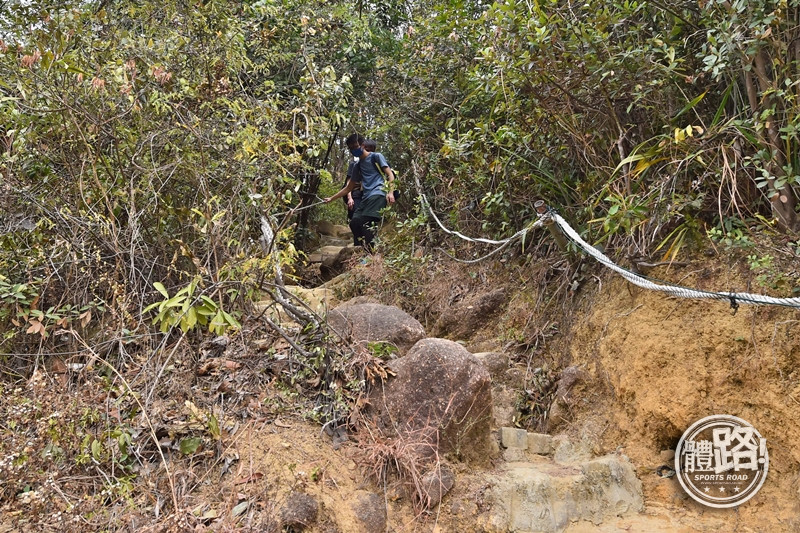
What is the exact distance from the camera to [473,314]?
5738mm

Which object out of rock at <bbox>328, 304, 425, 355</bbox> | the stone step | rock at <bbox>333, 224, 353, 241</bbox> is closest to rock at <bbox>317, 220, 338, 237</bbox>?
rock at <bbox>333, 224, 353, 241</bbox>

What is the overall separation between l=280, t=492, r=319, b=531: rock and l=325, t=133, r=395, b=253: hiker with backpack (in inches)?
165

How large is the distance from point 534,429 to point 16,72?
4385 mm

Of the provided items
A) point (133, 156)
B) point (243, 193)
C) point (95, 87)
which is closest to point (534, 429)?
point (243, 193)

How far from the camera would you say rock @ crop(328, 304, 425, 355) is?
434cm

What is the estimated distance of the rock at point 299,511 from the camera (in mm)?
3107

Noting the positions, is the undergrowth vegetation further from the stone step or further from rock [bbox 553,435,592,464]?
the stone step

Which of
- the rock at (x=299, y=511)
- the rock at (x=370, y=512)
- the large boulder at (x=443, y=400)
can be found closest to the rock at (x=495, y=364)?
the large boulder at (x=443, y=400)

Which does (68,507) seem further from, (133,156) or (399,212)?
(399,212)

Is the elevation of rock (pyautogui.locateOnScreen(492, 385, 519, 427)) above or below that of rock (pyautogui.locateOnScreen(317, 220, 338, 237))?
above

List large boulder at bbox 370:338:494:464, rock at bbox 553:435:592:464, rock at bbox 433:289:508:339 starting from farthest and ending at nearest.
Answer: rock at bbox 433:289:508:339
rock at bbox 553:435:592:464
large boulder at bbox 370:338:494:464

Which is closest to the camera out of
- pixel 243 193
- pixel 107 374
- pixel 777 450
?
pixel 777 450

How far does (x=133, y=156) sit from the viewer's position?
4.35 m

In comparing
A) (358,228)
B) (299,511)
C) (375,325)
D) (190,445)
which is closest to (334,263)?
(358,228)
